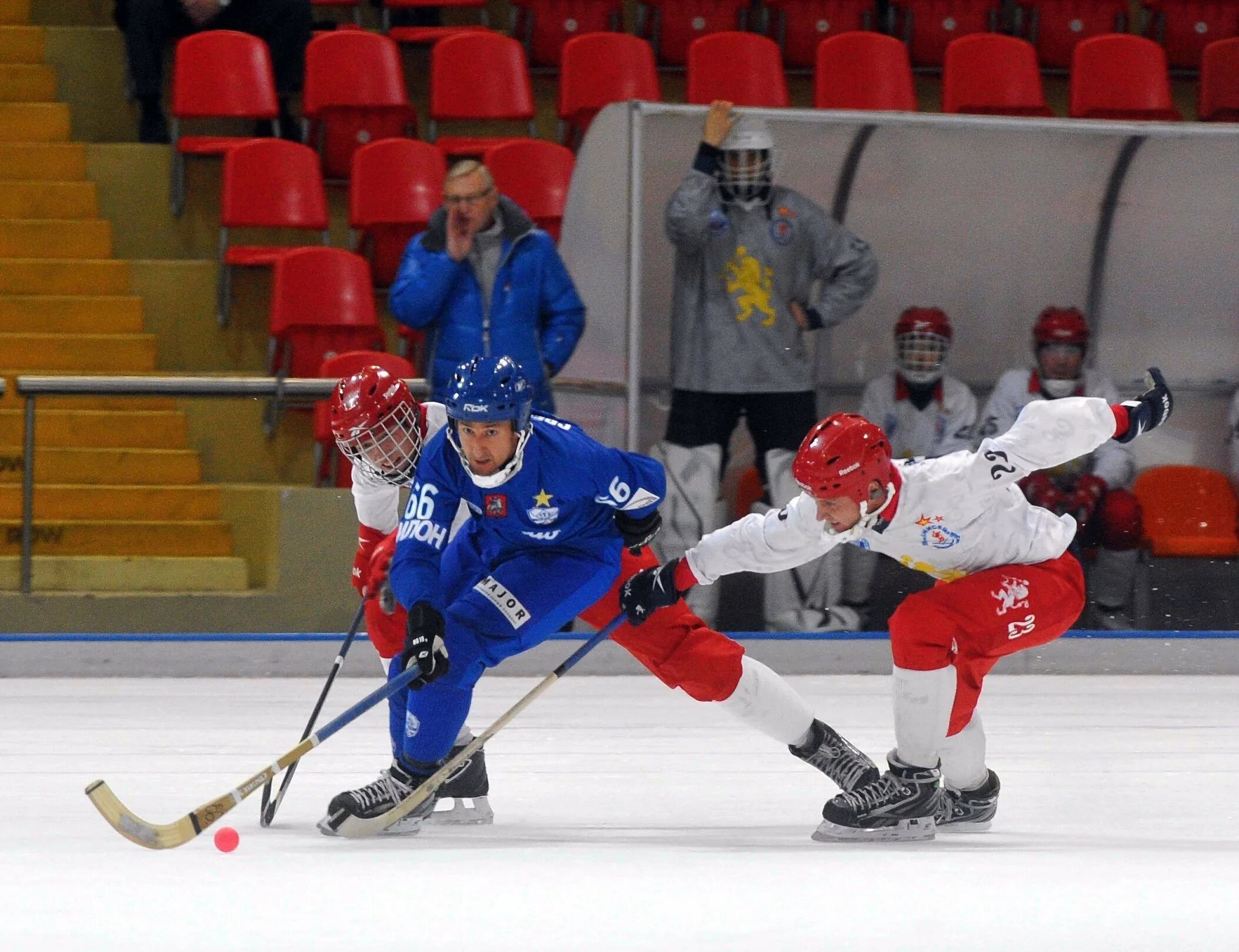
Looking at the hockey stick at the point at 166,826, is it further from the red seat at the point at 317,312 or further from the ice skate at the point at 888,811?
the red seat at the point at 317,312

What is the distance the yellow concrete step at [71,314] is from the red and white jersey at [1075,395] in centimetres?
363

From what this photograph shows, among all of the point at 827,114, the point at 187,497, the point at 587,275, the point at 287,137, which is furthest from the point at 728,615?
the point at 287,137

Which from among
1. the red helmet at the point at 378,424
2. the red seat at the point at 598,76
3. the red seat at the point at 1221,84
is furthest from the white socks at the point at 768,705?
the red seat at the point at 1221,84

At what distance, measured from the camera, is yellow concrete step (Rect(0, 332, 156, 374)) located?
24.8ft

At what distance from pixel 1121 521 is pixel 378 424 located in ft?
10.9

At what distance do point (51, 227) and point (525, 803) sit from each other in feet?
15.7

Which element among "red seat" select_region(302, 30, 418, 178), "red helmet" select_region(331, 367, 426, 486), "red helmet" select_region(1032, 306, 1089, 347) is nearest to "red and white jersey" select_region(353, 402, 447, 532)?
"red helmet" select_region(331, 367, 426, 486)

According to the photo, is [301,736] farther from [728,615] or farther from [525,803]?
[728,615]

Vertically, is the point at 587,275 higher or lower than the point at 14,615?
higher

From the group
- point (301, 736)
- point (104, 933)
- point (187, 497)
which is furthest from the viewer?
point (187, 497)

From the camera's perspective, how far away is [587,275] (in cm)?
631

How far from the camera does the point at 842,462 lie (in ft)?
11.6

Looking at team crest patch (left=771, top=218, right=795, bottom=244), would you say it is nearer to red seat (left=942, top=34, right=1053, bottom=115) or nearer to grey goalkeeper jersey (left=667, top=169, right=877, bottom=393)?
grey goalkeeper jersey (left=667, top=169, right=877, bottom=393)

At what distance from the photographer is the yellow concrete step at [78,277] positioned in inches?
309
